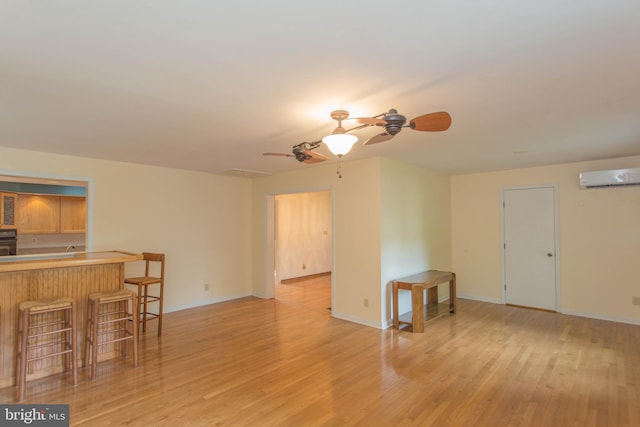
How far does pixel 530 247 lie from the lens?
5371mm

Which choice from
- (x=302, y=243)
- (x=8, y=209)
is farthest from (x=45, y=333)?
(x=302, y=243)

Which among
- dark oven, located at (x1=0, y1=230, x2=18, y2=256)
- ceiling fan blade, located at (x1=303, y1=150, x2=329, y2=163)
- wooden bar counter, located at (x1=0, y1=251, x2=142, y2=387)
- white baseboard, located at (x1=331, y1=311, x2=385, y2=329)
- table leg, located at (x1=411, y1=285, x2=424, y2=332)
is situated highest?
ceiling fan blade, located at (x1=303, y1=150, x2=329, y2=163)

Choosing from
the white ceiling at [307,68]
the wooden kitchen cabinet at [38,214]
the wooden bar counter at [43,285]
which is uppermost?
the white ceiling at [307,68]

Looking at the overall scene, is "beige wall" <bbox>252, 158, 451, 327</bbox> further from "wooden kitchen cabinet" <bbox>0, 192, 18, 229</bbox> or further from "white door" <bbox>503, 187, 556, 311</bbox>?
"wooden kitchen cabinet" <bbox>0, 192, 18, 229</bbox>

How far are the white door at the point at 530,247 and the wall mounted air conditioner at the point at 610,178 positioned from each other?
0.51 meters

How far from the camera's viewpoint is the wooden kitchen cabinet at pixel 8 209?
5.68 m

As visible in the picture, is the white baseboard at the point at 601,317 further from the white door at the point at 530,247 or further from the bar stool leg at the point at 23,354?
the bar stool leg at the point at 23,354

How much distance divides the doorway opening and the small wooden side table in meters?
2.43

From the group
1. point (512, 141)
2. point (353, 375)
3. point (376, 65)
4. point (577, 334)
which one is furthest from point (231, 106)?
point (577, 334)

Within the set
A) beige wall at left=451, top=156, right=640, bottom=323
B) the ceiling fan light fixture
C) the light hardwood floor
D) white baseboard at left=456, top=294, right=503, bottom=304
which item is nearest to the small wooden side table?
the light hardwood floor

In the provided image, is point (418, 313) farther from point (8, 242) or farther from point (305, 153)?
point (8, 242)

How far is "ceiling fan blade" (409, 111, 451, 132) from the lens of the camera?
2.02 m

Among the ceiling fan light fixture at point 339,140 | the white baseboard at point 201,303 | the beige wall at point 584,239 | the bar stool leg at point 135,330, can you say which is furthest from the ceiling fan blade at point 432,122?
the white baseboard at point 201,303

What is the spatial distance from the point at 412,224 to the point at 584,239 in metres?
2.56
